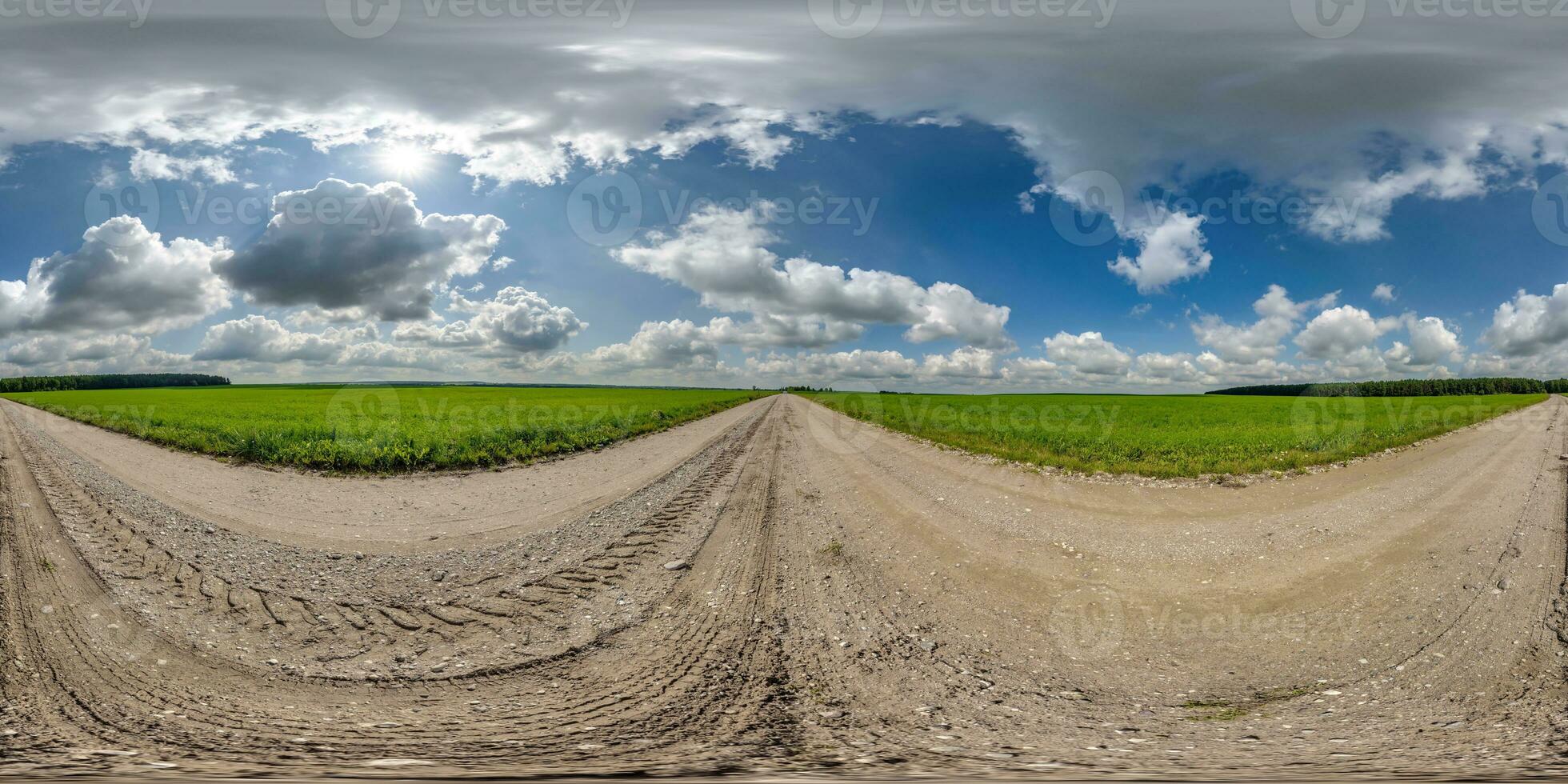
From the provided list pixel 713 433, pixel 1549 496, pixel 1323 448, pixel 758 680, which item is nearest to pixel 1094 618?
pixel 758 680

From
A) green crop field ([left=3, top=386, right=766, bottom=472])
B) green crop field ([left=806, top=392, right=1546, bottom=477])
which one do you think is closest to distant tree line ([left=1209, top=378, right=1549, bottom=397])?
green crop field ([left=806, top=392, right=1546, bottom=477])

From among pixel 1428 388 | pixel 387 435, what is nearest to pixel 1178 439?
pixel 387 435

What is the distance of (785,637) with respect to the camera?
4945 mm

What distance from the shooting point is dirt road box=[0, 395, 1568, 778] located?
3613 mm

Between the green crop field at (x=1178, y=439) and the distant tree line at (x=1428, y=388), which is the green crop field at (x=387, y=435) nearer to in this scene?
the green crop field at (x=1178, y=439)

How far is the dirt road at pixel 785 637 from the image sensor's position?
361 centimetres

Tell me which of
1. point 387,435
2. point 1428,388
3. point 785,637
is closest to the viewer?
point 785,637

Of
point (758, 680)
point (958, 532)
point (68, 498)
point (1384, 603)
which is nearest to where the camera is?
point (758, 680)

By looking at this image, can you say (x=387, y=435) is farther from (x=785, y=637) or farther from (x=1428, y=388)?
(x=1428, y=388)

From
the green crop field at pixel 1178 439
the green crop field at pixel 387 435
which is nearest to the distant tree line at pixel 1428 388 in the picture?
the green crop field at pixel 1178 439

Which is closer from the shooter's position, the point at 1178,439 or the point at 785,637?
the point at 785,637

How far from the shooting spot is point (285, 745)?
11.9ft

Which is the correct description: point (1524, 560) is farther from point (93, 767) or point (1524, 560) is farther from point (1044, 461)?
point (93, 767)

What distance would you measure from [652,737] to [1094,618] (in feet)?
13.4
